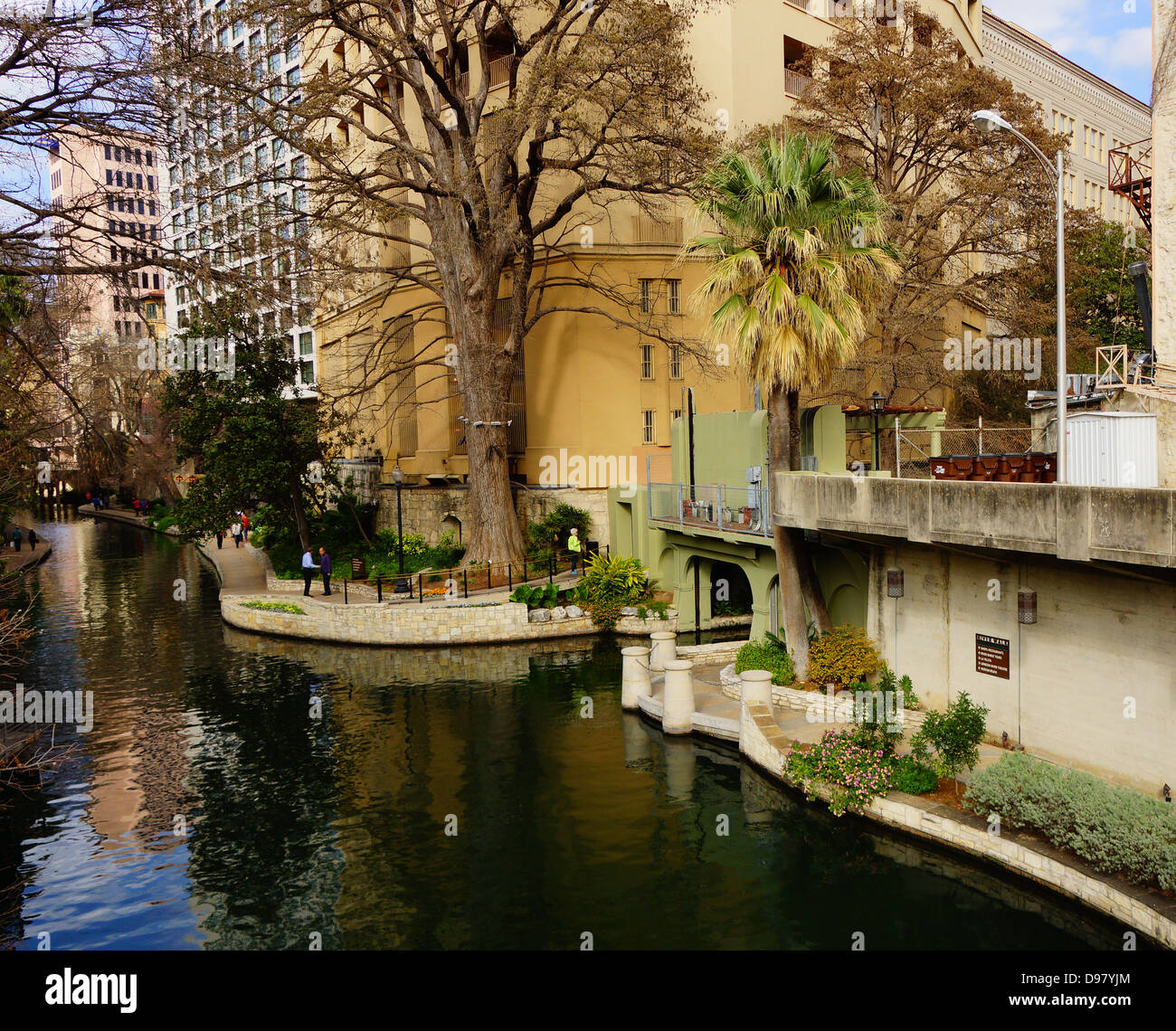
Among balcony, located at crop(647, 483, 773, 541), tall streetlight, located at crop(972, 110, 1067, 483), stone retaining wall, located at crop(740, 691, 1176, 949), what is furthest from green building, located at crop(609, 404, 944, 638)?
tall streetlight, located at crop(972, 110, 1067, 483)

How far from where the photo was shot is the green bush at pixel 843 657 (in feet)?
62.0

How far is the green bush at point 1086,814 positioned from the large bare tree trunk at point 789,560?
6210mm

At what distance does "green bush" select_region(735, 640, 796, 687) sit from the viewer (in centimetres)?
2050

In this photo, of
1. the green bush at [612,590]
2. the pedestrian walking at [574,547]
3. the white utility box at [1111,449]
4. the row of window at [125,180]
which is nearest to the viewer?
the row of window at [125,180]

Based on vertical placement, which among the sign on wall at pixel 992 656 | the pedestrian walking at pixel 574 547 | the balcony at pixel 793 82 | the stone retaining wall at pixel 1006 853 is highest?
the balcony at pixel 793 82

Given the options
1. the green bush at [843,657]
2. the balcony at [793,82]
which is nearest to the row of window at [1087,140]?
the balcony at [793,82]

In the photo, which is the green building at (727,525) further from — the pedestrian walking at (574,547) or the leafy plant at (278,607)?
the leafy plant at (278,607)

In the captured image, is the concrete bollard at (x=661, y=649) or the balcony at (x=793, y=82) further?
the balcony at (x=793, y=82)

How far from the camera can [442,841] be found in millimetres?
15945

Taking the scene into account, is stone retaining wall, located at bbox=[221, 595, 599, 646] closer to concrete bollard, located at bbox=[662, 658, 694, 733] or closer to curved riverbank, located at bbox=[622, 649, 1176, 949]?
curved riverbank, located at bbox=[622, 649, 1176, 949]

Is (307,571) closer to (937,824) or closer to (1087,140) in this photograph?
(937,824)

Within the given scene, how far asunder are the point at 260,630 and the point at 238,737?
12076mm

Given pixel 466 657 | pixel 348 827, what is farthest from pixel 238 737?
pixel 466 657
